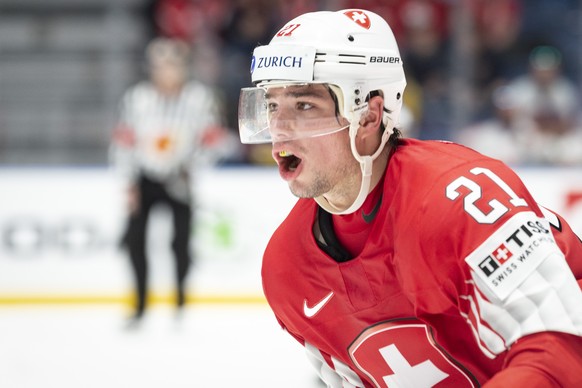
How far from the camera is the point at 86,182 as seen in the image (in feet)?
20.3

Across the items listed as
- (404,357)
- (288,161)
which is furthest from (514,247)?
(288,161)

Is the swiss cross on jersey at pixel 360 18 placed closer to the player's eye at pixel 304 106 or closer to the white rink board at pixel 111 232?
the player's eye at pixel 304 106

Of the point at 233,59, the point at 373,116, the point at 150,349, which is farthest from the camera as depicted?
the point at 233,59

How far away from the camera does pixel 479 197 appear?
152 centimetres

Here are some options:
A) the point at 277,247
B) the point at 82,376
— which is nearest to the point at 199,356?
the point at 82,376

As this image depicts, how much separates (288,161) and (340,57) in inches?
9.4

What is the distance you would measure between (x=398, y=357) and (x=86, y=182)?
15.2 feet

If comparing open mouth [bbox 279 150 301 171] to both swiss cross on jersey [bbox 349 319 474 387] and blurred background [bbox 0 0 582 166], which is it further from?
blurred background [bbox 0 0 582 166]

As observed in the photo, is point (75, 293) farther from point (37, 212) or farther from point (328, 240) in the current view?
point (328, 240)

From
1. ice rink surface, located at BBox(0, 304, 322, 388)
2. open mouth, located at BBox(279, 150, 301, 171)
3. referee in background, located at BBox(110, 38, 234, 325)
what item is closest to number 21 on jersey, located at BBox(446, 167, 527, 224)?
open mouth, located at BBox(279, 150, 301, 171)

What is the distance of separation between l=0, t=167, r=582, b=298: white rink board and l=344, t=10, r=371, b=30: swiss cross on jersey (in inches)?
168

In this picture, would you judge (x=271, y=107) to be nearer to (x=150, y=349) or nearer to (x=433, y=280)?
(x=433, y=280)

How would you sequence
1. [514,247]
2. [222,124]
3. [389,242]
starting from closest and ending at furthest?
[514,247]
[389,242]
[222,124]

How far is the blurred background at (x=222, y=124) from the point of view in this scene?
6.08 meters
